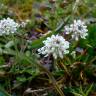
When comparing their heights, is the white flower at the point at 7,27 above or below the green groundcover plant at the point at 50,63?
above

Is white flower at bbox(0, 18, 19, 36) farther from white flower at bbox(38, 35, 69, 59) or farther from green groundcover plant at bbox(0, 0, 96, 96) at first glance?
white flower at bbox(38, 35, 69, 59)

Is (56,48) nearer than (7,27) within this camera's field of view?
Yes

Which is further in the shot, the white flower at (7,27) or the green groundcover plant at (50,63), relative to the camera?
the white flower at (7,27)

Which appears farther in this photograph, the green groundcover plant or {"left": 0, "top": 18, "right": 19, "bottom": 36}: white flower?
{"left": 0, "top": 18, "right": 19, "bottom": 36}: white flower

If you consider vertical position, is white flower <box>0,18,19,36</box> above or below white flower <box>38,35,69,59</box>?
above

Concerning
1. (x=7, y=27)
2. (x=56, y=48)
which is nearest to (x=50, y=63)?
(x=7, y=27)

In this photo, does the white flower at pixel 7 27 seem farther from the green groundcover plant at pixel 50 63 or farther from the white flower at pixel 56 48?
the white flower at pixel 56 48

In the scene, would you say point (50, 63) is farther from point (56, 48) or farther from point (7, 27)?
point (56, 48)

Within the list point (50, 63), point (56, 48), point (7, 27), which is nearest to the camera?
point (56, 48)

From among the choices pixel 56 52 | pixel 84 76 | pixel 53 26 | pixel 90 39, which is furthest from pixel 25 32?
pixel 56 52

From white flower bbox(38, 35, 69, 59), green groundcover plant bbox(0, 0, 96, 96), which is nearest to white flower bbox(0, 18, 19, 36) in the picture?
green groundcover plant bbox(0, 0, 96, 96)

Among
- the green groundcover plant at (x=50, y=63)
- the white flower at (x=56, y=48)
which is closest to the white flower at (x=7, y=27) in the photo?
the green groundcover plant at (x=50, y=63)
